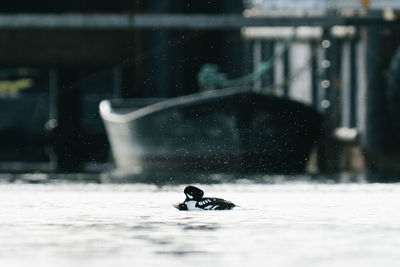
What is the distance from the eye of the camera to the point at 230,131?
27.8m

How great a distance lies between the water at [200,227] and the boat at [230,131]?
4.36m

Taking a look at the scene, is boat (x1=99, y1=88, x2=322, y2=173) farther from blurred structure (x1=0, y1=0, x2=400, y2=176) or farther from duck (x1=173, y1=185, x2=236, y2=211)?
duck (x1=173, y1=185, x2=236, y2=211)

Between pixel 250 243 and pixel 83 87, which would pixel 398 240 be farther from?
pixel 83 87

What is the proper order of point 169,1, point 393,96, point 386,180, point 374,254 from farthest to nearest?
1. point 169,1
2. point 393,96
3. point 386,180
4. point 374,254

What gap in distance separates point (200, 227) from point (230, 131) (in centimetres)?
1194

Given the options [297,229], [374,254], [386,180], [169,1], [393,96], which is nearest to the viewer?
[374,254]

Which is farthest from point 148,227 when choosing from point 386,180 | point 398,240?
point 386,180

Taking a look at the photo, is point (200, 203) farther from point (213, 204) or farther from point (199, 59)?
point (199, 59)

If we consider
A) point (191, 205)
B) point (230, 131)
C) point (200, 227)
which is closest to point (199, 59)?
point (230, 131)

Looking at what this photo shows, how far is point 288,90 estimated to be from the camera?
30.6m

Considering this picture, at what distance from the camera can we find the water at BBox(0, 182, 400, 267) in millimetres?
12711

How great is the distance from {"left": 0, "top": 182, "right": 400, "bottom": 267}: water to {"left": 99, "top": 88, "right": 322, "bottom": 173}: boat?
4356 millimetres

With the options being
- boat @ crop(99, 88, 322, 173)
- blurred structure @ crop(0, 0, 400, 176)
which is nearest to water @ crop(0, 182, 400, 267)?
boat @ crop(99, 88, 322, 173)

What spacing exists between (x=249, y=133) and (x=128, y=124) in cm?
248
